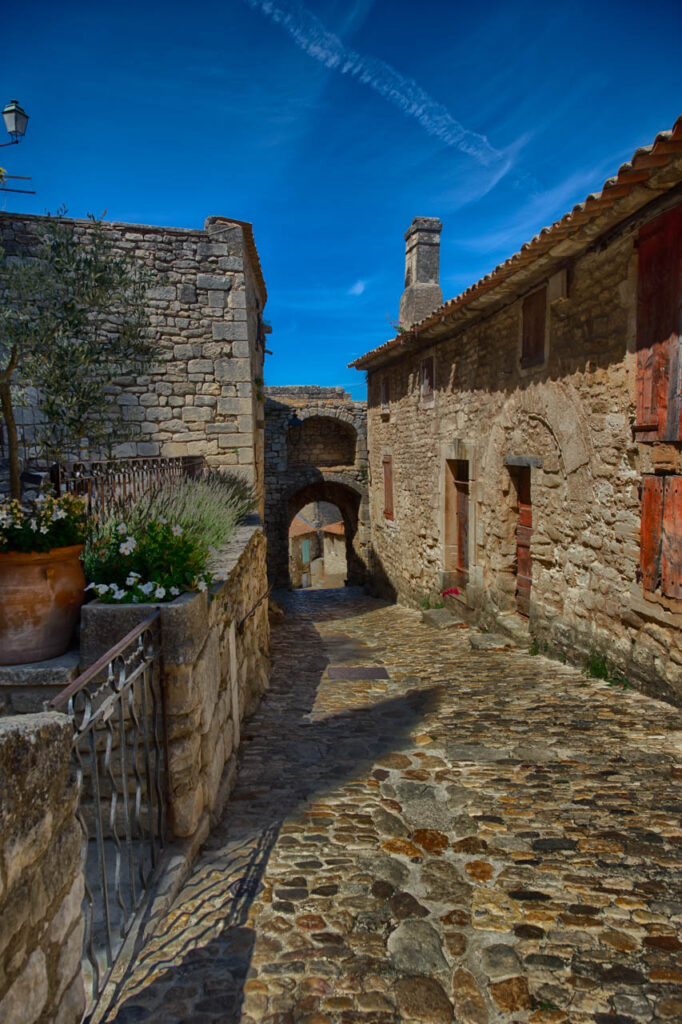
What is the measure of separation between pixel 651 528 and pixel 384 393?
9.96m

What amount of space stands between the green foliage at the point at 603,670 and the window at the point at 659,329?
2078mm

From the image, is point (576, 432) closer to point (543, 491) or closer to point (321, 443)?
point (543, 491)

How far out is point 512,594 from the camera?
324 inches

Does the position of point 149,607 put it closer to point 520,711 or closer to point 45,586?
point 45,586

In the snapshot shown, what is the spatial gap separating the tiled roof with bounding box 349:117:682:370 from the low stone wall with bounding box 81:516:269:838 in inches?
156

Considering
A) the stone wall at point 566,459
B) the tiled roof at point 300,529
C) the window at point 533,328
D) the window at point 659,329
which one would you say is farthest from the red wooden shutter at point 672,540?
the tiled roof at point 300,529

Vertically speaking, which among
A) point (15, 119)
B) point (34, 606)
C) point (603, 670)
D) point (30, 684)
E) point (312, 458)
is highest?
point (15, 119)

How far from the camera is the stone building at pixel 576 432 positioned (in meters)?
4.77

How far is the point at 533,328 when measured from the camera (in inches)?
280

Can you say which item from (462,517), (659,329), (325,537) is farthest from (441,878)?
(325,537)

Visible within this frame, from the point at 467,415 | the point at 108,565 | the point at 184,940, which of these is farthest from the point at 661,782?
the point at 467,415

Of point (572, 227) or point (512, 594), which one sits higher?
point (572, 227)

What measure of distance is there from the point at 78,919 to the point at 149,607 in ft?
4.48

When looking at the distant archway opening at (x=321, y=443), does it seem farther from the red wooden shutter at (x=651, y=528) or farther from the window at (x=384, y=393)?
the red wooden shutter at (x=651, y=528)
